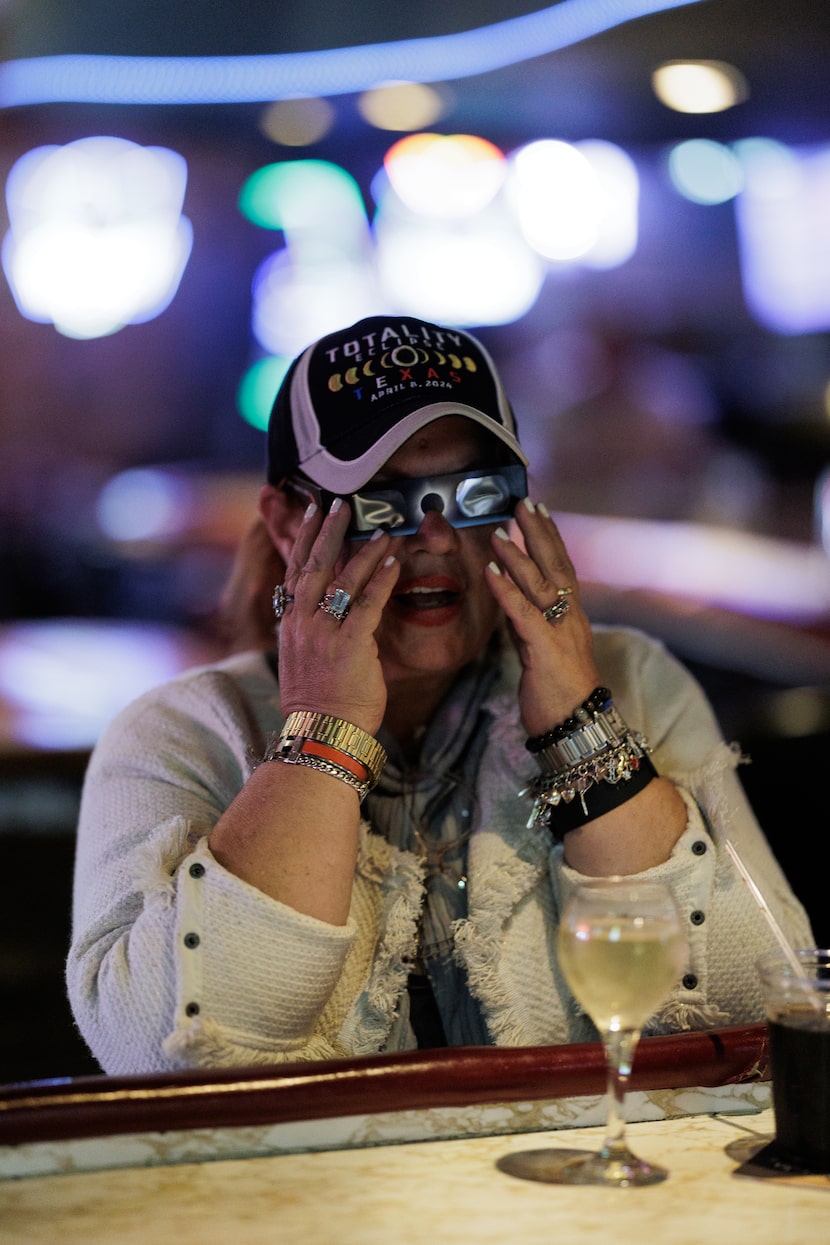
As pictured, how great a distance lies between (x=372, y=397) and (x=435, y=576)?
0.76 ft

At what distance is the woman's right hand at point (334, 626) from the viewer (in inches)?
57.9

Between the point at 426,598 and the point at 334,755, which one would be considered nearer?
the point at 334,755

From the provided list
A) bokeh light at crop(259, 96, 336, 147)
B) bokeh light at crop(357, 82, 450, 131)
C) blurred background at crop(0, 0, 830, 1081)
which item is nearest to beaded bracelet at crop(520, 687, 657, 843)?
blurred background at crop(0, 0, 830, 1081)

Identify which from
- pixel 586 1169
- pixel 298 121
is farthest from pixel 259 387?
pixel 586 1169

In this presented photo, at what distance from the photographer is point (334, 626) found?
1.51 metres

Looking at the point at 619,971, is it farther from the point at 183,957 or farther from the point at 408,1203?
the point at 183,957

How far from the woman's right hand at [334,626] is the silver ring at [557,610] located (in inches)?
7.4

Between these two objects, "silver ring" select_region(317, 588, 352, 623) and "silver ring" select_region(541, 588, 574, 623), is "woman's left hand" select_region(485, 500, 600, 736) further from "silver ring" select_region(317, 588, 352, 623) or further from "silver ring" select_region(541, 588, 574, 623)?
"silver ring" select_region(317, 588, 352, 623)

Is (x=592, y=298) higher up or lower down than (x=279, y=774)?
higher up

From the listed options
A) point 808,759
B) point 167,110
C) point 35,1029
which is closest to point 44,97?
point 167,110

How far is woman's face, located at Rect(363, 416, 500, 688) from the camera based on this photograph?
165cm

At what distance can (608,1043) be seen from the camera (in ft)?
3.44

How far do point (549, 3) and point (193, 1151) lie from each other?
8.53 feet

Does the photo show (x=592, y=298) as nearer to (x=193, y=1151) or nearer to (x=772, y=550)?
(x=772, y=550)
